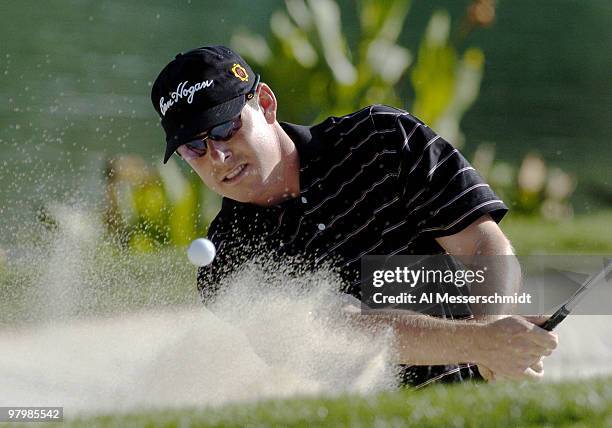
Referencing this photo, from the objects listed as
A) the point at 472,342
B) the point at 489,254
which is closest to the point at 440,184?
the point at 489,254

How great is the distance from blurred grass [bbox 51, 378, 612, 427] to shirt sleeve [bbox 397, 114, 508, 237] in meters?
0.59

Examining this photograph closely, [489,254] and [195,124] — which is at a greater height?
[195,124]

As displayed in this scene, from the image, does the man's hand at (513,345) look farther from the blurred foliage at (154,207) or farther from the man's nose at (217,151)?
the blurred foliage at (154,207)

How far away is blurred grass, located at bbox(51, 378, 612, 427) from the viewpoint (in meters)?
3.20

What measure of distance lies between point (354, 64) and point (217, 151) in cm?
399

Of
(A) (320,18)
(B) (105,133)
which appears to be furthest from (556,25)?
(B) (105,133)

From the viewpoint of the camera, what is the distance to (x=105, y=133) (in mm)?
6855

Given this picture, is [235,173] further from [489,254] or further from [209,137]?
[489,254]

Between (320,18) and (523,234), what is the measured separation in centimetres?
200

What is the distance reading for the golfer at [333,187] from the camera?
293 centimetres

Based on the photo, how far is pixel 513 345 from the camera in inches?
104

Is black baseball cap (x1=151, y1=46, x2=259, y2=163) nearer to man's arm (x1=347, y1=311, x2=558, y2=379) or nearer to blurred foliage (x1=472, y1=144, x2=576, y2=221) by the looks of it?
man's arm (x1=347, y1=311, x2=558, y2=379)

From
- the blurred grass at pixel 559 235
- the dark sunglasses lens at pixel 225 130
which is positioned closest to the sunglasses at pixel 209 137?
the dark sunglasses lens at pixel 225 130

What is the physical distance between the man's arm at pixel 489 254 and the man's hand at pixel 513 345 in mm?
221
